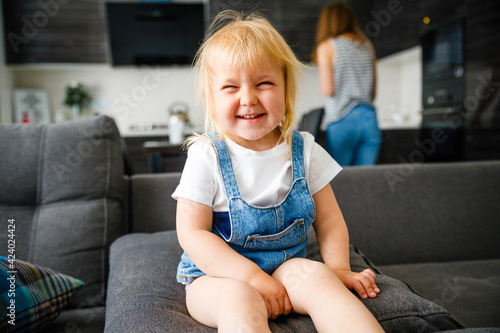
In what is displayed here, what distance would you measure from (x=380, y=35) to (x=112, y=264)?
4.19 meters

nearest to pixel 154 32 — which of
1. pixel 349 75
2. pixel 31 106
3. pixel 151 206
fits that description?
pixel 31 106

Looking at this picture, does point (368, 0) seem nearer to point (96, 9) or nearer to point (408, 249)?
point (96, 9)

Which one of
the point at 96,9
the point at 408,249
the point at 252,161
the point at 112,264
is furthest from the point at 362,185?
the point at 96,9

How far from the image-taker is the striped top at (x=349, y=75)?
2.21 metres

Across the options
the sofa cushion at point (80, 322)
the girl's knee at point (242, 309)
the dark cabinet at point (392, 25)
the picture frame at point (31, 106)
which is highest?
the dark cabinet at point (392, 25)

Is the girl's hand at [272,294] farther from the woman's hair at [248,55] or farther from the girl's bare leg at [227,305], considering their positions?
the woman's hair at [248,55]

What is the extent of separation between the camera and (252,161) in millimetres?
931

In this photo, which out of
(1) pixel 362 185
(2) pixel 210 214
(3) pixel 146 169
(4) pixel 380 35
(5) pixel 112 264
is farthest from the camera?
(4) pixel 380 35

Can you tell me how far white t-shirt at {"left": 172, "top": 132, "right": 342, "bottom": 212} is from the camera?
88 cm

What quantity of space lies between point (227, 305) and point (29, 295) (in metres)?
0.49

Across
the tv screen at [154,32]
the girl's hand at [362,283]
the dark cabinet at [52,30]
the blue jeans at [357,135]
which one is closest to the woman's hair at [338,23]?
the blue jeans at [357,135]

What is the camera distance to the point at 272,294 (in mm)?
769

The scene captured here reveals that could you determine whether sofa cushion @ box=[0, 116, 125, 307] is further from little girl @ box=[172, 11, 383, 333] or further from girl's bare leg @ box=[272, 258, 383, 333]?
girl's bare leg @ box=[272, 258, 383, 333]

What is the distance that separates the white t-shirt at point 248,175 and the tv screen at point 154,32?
3.78 meters
